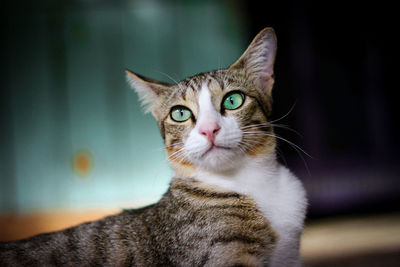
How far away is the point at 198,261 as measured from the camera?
127cm

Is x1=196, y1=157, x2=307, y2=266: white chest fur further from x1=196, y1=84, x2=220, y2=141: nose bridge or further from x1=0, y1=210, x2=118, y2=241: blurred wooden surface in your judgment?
x1=0, y1=210, x2=118, y2=241: blurred wooden surface

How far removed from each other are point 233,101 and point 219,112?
0.30 ft

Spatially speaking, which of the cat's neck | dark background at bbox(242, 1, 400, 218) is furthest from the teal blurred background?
the cat's neck

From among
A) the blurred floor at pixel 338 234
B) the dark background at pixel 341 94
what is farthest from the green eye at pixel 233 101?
the dark background at pixel 341 94

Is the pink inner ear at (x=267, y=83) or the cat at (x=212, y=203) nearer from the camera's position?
the cat at (x=212, y=203)

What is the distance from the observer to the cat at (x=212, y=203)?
1.33 meters

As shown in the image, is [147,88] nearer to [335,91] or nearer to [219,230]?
[219,230]

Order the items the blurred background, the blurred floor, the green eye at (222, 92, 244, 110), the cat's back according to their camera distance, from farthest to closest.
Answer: the blurred background → the blurred floor → the green eye at (222, 92, 244, 110) → the cat's back

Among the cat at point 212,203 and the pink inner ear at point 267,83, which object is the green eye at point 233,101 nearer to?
the cat at point 212,203

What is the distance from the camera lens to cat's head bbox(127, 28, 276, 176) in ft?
4.70

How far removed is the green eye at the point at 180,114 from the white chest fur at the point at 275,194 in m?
0.24

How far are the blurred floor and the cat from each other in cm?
27

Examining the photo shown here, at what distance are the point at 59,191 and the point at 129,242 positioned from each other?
7.62 feet

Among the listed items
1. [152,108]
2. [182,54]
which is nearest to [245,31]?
[182,54]
